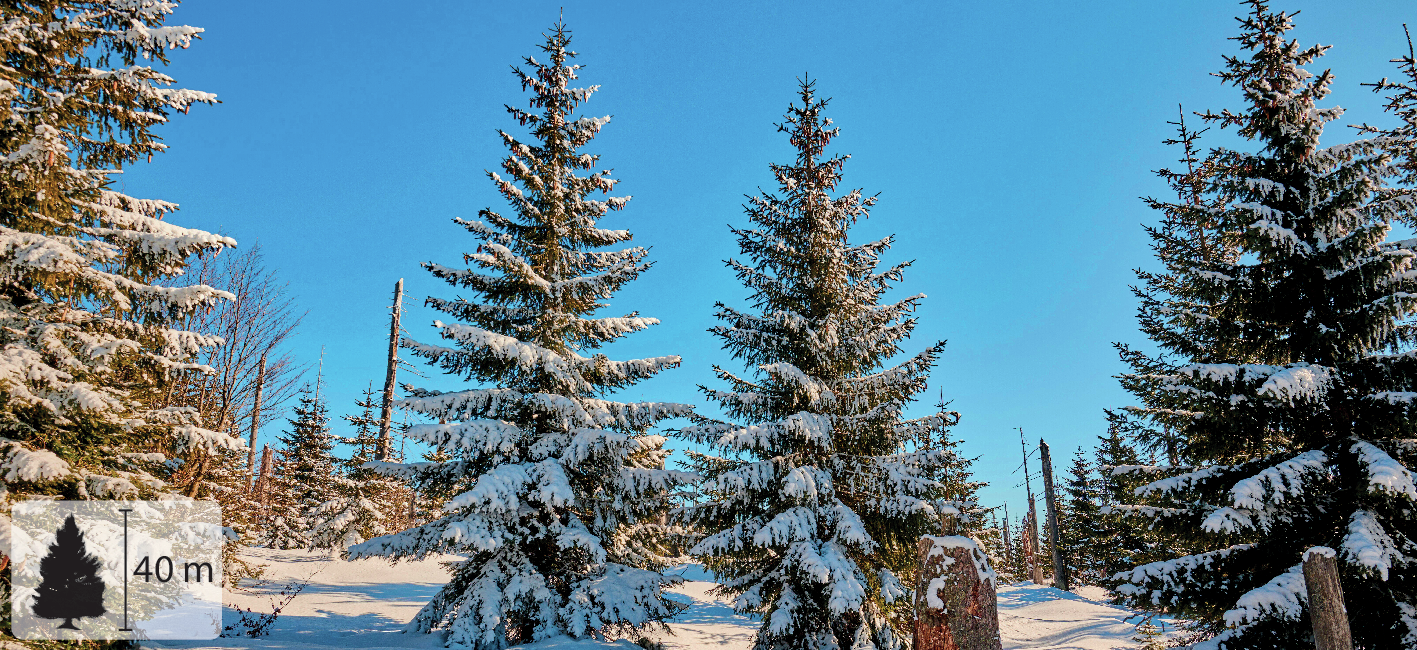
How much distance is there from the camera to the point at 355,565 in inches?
795

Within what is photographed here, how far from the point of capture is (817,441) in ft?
38.0

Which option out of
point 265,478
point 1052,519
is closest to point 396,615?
point 265,478

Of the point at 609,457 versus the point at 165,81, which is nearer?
the point at 165,81

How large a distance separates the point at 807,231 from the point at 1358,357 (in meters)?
8.85

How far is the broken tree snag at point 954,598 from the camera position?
15.6 feet

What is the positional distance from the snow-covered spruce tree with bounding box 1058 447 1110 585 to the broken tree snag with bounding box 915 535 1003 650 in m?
28.1

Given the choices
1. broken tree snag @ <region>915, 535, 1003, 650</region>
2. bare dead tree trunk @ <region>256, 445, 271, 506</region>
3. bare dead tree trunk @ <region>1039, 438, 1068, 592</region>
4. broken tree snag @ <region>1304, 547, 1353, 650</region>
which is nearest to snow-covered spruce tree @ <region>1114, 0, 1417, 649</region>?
broken tree snag @ <region>1304, 547, 1353, 650</region>

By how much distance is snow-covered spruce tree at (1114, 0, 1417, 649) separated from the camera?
26.5 feet

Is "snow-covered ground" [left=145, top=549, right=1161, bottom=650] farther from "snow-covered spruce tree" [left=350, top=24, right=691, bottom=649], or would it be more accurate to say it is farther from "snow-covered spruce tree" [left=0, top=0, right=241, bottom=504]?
"snow-covered spruce tree" [left=0, top=0, right=241, bottom=504]

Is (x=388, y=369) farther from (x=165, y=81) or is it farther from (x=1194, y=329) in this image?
(x=1194, y=329)

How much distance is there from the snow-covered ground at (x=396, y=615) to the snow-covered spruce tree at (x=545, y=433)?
111cm

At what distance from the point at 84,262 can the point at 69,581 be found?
3782 millimetres

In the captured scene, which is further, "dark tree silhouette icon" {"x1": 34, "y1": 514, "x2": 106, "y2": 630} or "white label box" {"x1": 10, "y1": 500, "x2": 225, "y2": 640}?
"dark tree silhouette icon" {"x1": 34, "y1": 514, "x2": 106, "y2": 630}

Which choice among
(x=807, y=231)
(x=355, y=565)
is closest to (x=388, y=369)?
(x=355, y=565)
